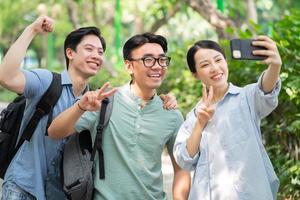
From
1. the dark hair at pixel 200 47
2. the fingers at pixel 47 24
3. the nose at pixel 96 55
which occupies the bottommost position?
the dark hair at pixel 200 47

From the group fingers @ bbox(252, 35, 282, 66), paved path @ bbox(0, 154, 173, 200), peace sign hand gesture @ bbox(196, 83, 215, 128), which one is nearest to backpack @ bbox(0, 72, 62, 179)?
peace sign hand gesture @ bbox(196, 83, 215, 128)

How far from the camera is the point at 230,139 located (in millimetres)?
2721

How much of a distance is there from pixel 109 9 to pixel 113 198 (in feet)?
66.8

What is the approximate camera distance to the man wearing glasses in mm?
2832

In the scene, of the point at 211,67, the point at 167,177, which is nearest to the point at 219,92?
the point at 211,67

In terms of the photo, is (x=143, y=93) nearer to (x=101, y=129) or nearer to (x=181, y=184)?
(x=101, y=129)

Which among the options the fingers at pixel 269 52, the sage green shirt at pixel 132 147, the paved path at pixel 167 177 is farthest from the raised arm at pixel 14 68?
the paved path at pixel 167 177

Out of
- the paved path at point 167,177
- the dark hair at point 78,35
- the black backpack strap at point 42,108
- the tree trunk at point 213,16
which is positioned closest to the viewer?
the black backpack strap at point 42,108

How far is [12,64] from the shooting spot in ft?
9.66

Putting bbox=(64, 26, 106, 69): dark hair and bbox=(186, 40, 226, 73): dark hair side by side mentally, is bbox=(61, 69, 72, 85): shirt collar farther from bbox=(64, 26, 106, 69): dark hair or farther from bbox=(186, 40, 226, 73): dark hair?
bbox=(186, 40, 226, 73): dark hair

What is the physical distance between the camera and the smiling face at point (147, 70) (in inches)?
116

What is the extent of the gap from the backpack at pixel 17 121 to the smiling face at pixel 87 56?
5.8 inches

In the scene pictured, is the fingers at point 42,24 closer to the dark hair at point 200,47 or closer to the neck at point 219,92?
the dark hair at point 200,47

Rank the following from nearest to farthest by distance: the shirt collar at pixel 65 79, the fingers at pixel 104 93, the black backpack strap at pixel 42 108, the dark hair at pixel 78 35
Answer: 1. the fingers at pixel 104 93
2. the black backpack strap at pixel 42 108
3. the shirt collar at pixel 65 79
4. the dark hair at pixel 78 35
